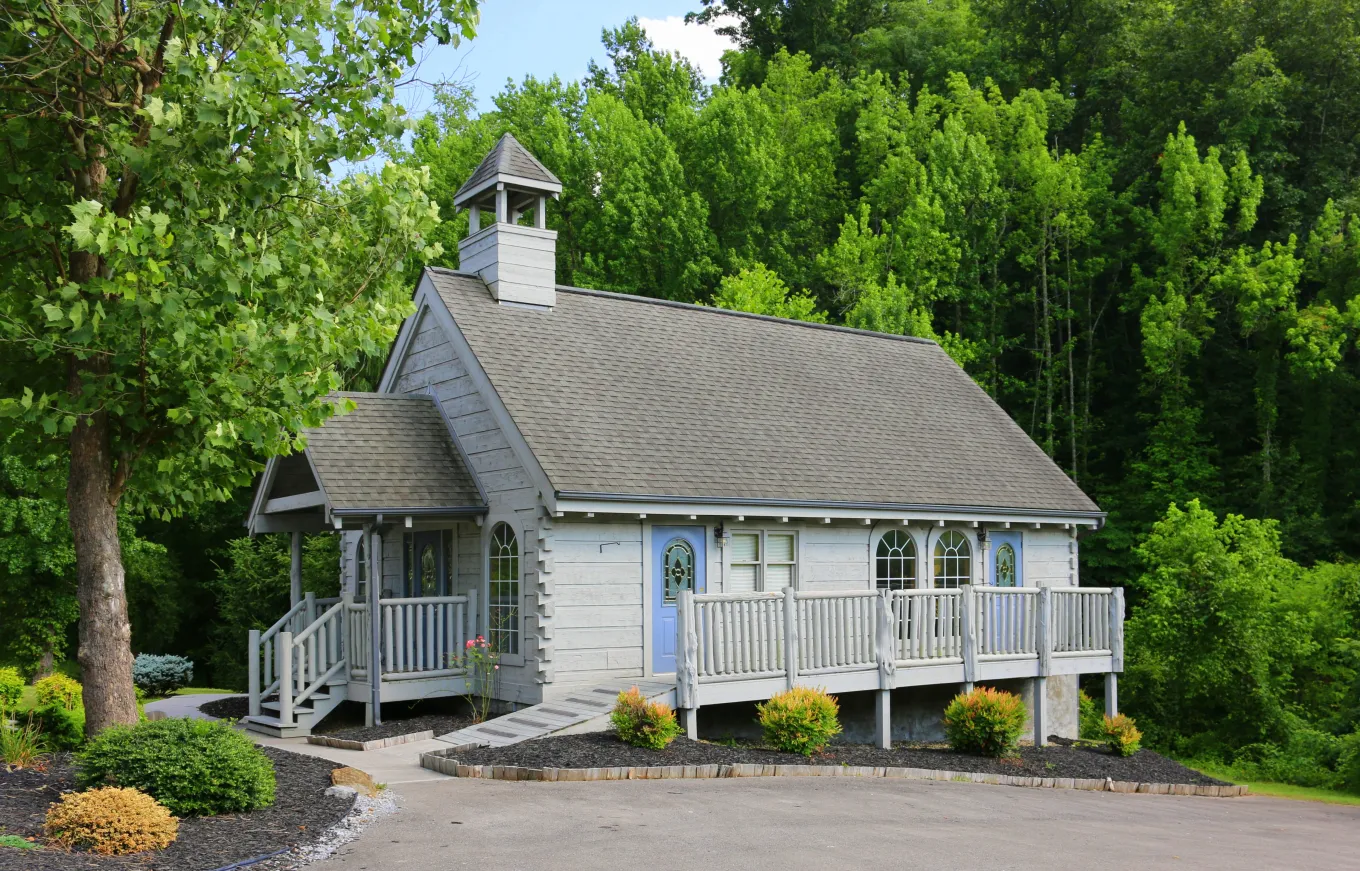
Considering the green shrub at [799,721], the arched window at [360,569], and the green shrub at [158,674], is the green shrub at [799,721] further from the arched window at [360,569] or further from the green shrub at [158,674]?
the green shrub at [158,674]

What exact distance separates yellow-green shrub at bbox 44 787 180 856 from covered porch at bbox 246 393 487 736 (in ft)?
22.5

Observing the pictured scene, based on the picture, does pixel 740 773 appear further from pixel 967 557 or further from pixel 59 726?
pixel 967 557

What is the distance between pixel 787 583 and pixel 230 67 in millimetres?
11194

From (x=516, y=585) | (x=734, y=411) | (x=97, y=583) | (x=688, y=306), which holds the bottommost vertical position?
(x=516, y=585)

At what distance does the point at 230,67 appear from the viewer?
10023 millimetres

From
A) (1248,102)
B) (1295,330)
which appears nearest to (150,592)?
(1295,330)

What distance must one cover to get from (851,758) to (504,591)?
549 centimetres

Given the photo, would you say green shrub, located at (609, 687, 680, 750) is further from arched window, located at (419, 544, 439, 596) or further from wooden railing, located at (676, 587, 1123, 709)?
arched window, located at (419, 544, 439, 596)

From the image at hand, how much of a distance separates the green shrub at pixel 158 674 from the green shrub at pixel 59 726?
11112mm

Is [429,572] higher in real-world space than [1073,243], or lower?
lower

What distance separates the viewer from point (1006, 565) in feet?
68.0

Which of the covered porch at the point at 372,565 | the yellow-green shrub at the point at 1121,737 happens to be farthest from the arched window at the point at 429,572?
the yellow-green shrub at the point at 1121,737

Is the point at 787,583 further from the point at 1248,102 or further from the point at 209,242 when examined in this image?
the point at 1248,102

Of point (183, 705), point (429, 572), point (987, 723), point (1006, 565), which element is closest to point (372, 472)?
point (429, 572)
